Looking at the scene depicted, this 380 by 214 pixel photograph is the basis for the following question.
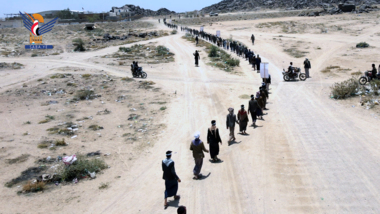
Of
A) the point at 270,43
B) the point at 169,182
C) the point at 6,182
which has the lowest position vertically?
the point at 6,182

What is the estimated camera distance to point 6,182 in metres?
8.72

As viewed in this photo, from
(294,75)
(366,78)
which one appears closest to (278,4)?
(294,75)

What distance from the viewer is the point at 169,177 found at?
6.76 metres

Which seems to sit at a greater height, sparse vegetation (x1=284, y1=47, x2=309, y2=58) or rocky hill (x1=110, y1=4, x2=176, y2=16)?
rocky hill (x1=110, y1=4, x2=176, y2=16)

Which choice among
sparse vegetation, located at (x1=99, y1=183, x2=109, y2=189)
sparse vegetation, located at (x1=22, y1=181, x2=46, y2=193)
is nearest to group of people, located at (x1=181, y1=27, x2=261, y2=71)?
sparse vegetation, located at (x1=99, y1=183, x2=109, y2=189)

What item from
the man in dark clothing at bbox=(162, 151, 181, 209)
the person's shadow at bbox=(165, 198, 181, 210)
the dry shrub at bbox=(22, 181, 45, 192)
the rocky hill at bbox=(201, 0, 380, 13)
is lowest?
the dry shrub at bbox=(22, 181, 45, 192)

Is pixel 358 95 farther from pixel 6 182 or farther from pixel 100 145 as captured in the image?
pixel 6 182

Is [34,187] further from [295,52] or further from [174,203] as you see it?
[295,52]

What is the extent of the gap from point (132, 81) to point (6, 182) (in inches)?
536

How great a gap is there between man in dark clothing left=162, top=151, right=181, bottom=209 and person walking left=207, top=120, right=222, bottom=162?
2.27 meters

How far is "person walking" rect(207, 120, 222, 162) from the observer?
8.68 metres

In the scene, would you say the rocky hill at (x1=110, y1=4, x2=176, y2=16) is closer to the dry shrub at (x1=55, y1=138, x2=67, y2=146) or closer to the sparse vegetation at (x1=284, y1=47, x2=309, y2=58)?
the sparse vegetation at (x1=284, y1=47, x2=309, y2=58)

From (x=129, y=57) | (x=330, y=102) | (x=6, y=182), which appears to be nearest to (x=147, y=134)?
(x=6, y=182)

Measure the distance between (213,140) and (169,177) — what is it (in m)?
2.43
